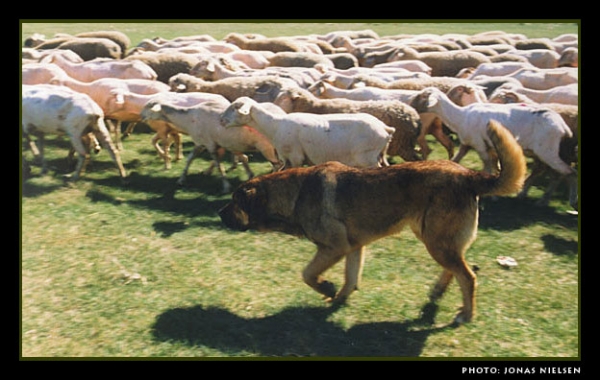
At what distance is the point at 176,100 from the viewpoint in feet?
37.3

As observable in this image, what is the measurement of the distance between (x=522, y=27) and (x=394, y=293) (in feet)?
107

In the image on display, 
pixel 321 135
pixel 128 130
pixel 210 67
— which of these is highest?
pixel 210 67

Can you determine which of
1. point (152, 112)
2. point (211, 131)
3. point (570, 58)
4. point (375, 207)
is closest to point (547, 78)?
point (570, 58)

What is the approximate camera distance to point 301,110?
11.2 m

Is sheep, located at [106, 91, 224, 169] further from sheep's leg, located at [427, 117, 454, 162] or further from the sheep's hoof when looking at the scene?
the sheep's hoof

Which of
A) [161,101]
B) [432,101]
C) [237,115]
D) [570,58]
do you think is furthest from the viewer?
[570,58]

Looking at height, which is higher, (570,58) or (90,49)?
(90,49)

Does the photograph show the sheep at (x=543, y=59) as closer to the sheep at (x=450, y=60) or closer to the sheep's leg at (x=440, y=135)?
the sheep at (x=450, y=60)

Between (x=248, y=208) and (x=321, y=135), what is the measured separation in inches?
122

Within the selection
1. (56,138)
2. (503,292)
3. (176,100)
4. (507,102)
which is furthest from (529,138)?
(56,138)

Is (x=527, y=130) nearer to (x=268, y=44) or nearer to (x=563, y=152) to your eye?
(x=563, y=152)

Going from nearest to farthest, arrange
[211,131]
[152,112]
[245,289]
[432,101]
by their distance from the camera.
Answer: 1. [245,289]
2. [211,131]
3. [432,101]
4. [152,112]

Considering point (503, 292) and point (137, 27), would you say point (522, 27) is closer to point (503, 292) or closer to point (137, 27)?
point (137, 27)

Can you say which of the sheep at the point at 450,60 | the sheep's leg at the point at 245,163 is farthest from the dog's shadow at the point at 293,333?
the sheep at the point at 450,60
